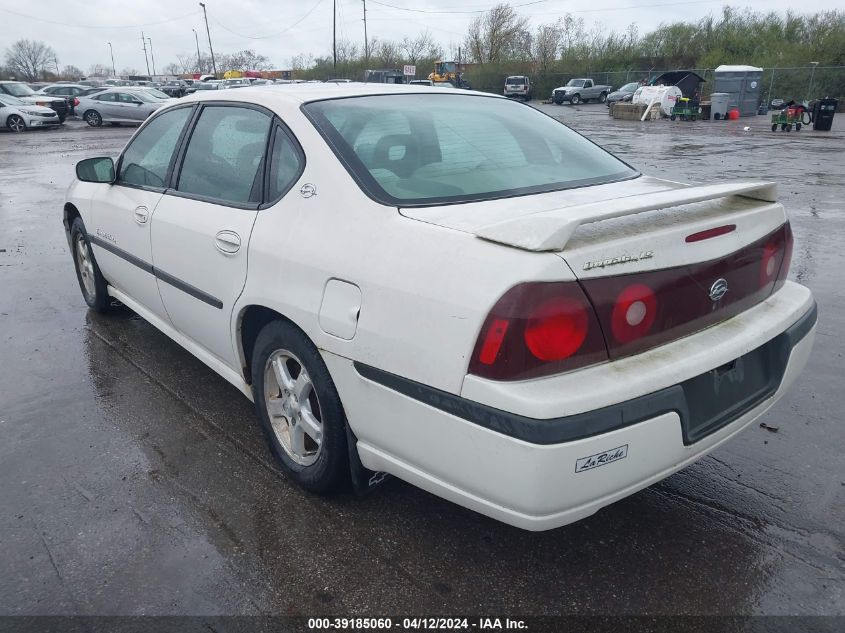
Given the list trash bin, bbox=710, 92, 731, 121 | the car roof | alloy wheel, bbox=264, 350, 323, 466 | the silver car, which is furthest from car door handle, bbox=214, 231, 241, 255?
trash bin, bbox=710, 92, 731, 121

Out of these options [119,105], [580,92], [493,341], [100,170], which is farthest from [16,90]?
[493,341]

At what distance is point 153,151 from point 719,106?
28477 millimetres

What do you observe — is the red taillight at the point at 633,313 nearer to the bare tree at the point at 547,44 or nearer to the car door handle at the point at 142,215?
the car door handle at the point at 142,215

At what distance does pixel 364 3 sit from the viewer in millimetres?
75625

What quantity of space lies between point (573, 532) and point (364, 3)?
81.6m

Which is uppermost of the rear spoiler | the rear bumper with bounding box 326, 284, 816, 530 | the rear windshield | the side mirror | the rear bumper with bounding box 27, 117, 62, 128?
the rear windshield

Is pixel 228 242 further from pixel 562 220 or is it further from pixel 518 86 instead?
pixel 518 86

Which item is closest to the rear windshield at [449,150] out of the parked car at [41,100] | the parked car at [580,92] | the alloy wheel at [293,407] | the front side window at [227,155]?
the front side window at [227,155]

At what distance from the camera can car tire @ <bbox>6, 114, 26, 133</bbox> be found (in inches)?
960

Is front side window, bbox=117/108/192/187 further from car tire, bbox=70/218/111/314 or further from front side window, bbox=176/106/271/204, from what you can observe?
car tire, bbox=70/218/111/314

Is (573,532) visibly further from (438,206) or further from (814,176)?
(814,176)

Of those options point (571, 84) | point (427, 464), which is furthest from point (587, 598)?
point (571, 84)

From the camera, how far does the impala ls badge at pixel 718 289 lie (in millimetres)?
2215

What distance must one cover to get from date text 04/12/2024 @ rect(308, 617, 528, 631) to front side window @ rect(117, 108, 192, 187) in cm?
245
